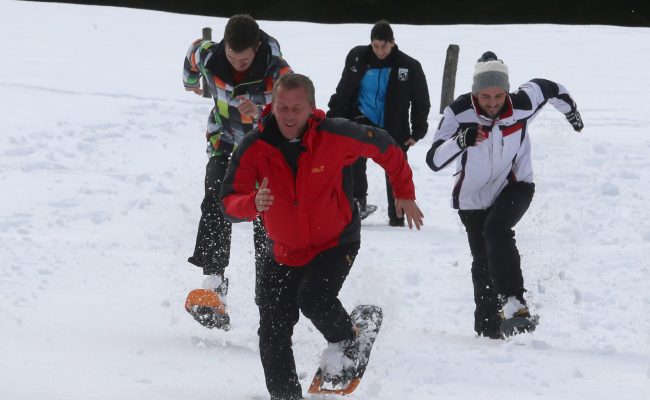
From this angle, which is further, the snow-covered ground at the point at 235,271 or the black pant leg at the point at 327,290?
the snow-covered ground at the point at 235,271

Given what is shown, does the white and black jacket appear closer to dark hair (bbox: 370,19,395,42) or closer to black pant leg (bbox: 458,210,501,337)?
black pant leg (bbox: 458,210,501,337)

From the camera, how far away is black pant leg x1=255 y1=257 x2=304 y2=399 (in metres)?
4.80

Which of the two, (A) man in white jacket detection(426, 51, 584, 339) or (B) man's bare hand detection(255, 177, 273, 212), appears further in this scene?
(A) man in white jacket detection(426, 51, 584, 339)

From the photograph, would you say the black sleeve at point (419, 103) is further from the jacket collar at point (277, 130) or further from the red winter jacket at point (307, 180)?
the jacket collar at point (277, 130)

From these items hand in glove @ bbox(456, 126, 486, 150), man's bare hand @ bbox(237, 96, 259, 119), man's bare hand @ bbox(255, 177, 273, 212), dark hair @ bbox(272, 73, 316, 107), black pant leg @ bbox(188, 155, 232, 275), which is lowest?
black pant leg @ bbox(188, 155, 232, 275)

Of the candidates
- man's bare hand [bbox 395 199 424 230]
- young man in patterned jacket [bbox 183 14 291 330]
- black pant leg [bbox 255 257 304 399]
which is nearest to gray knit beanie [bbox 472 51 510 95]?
young man in patterned jacket [bbox 183 14 291 330]

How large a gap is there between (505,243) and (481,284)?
428 mm

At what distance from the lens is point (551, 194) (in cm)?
1041

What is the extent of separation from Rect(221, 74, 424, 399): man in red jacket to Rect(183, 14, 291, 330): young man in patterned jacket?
0.80m

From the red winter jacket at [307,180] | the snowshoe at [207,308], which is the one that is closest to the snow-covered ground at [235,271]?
the snowshoe at [207,308]

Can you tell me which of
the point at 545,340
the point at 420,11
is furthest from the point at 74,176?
the point at 420,11

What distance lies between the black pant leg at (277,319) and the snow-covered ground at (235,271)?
326mm

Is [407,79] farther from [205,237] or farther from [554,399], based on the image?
[554,399]

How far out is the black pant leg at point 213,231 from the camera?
20.6 feet
